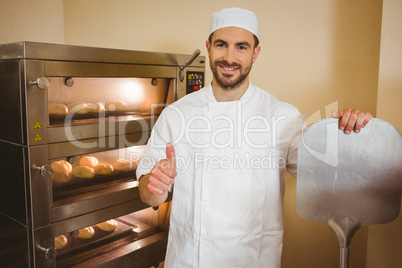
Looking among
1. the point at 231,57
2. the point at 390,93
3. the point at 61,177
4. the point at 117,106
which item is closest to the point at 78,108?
the point at 117,106

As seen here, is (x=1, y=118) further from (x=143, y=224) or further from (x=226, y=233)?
(x=226, y=233)

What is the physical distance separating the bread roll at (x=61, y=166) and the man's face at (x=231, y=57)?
0.72 meters

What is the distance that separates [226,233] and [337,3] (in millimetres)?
1125

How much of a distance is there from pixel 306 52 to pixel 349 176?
94cm

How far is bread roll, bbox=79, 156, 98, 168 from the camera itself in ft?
4.93

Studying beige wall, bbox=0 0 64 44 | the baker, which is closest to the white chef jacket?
the baker

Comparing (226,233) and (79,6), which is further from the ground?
(79,6)

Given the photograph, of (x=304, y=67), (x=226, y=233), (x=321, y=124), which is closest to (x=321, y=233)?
(x=226, y=233)

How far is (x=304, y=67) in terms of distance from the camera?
5.52ft

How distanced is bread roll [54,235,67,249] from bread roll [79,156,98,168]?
322 mm

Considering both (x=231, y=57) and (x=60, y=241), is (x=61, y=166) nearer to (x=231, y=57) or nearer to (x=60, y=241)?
(x=60, y=241)

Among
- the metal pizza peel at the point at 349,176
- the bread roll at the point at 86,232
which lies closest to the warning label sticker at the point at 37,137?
the bread roll at the point at 86,232

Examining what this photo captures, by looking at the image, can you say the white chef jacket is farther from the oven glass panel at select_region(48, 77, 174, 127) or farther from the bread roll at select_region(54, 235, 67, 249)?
the bread roll at select_region(54, 235, 67, 249)

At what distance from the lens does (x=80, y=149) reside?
1.42 meters
